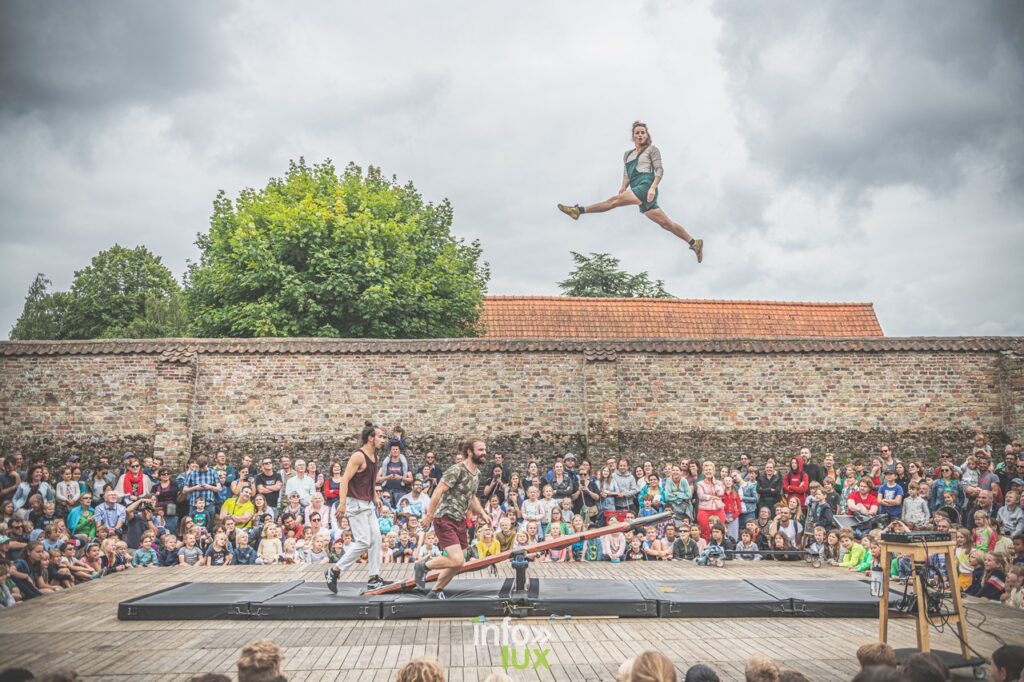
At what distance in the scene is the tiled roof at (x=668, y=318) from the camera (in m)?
26.0

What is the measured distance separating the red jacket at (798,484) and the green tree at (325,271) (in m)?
11.4

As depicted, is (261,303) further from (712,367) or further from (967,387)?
(967,387)

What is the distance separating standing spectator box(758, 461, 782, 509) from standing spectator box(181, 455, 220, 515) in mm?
9870

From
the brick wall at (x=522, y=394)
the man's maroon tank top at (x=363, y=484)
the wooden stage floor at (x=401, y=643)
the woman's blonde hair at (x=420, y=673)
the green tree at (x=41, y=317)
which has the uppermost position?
the green tree at (x=41, y=317)

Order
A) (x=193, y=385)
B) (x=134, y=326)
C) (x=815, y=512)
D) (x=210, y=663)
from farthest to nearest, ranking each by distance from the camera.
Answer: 1. (x=134, y=326)
2. (x=193, y=385)
3. (x=815, y=512)
4. (x=210, y=663)

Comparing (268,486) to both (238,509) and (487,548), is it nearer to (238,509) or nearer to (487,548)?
(238,509)

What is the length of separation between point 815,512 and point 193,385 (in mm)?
12728

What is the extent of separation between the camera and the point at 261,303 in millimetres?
20500

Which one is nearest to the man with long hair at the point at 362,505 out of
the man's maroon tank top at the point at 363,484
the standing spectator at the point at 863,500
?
the man's maroon tank top at the point at 363,484

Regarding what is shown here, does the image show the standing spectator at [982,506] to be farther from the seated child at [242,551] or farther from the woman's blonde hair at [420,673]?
the seated child at [242,551]

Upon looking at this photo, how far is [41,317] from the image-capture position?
4609 centimetres

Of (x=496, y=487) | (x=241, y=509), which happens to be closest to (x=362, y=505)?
(x=241, y=509)

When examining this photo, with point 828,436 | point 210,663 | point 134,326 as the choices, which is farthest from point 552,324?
point 134,326

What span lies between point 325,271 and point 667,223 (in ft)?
47.7
